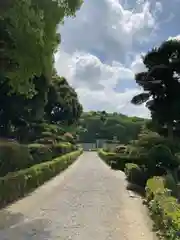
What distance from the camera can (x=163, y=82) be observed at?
29438 mm

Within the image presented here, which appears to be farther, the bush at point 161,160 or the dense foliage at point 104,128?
the dense foliage at point 104,128

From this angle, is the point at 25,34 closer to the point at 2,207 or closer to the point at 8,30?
the point at 8,30

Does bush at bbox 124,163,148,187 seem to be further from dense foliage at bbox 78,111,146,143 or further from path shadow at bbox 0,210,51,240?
dense foliage at bbox 78,111,146,143

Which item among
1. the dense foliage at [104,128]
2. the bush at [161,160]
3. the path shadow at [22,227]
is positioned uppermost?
the dense foliage at [104,128]

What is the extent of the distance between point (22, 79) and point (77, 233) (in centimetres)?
598

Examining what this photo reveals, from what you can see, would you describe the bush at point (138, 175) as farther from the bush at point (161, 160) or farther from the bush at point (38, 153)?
the bush at point (38, 153)

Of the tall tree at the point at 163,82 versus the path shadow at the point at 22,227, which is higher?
the tall tree at the point at 163,82

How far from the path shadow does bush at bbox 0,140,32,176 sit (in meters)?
5.74

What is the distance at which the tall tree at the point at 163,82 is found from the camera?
94.0 ft

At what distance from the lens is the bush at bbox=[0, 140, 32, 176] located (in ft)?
51.9

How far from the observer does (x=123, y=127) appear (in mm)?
94688

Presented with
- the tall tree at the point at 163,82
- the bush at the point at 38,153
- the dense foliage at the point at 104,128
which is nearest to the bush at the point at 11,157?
the bush at the point at 38,153

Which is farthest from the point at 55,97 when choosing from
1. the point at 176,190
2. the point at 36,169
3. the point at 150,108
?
the point at 176,190

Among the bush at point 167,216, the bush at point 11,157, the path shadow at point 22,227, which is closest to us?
the bush at point 167,216
